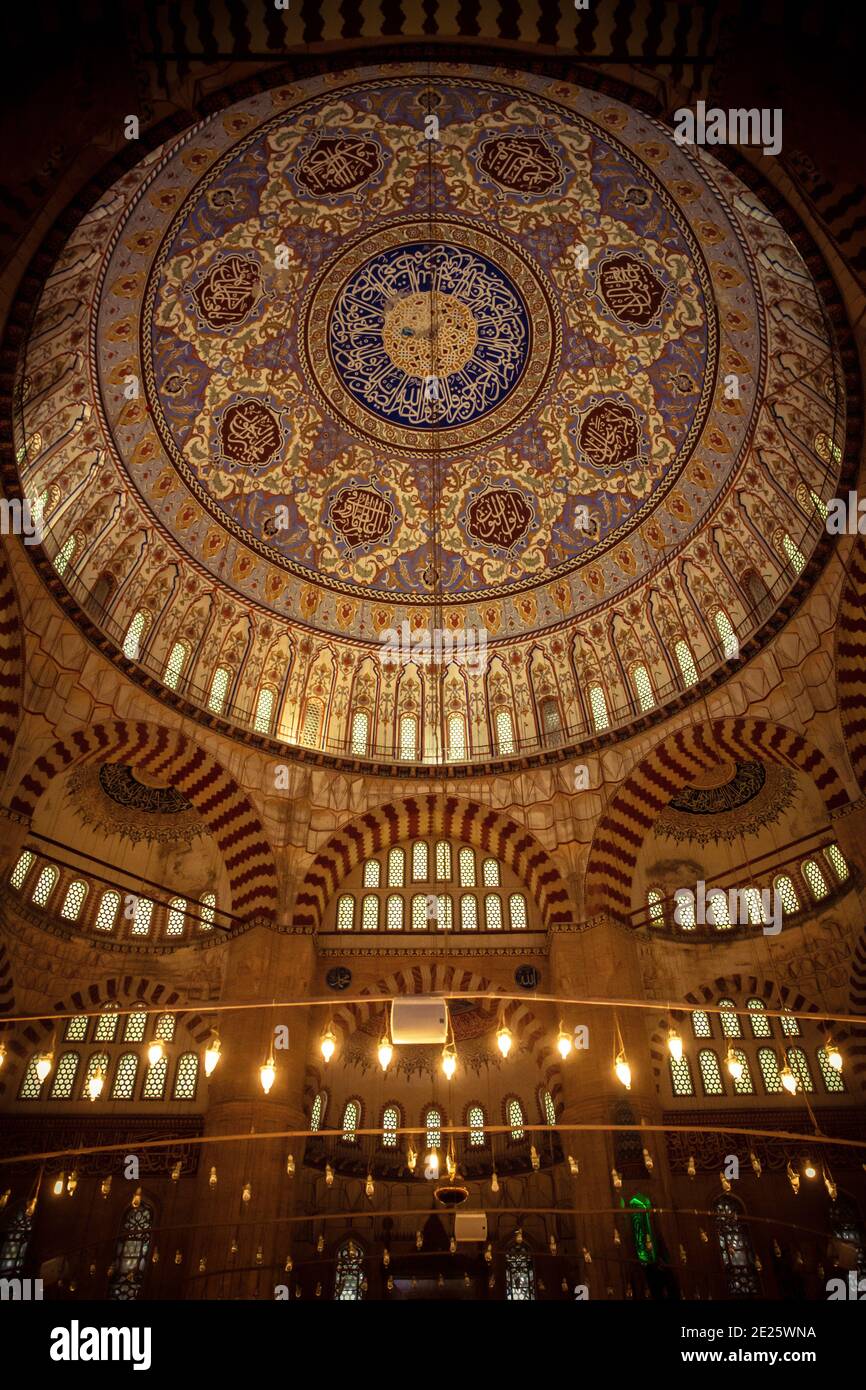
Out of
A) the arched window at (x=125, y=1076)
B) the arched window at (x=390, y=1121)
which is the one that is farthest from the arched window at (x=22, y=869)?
the arched window at (x=390, y=1121)

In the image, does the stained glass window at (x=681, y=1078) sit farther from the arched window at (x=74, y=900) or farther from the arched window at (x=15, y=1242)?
the arched window at (x=74, y=900)

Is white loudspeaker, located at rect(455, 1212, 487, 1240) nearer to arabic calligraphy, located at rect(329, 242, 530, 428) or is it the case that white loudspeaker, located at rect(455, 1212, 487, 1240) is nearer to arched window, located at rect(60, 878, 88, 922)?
arched window, located at rect(60, 878, 88, 922)

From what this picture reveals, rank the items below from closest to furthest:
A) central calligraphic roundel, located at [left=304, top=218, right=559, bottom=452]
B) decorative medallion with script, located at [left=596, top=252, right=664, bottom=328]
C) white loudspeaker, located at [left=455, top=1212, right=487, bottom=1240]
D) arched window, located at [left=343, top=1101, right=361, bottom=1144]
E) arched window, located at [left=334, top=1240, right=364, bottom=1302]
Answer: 1. white loudspeaker, located at [left=455, top=1212, right=487, bottom=1240]
2. decorative medallion with script, located at [left=596, top=252, right=664, bottom=328]
3. arched window, located at [left=334, top=1240, right=364, bottom=1302]
4. central calligraphic roundel, located at [left=304, top=218, right=559, bottom=452]
5. arched window, located at [left=343, top=1101, right=361, bottom=1144]

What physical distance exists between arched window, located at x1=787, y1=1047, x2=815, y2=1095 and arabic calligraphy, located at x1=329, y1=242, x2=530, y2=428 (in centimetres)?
1484

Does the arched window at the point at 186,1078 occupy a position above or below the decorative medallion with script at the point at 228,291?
below

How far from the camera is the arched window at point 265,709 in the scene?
1742cm

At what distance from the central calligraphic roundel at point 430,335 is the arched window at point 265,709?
19.5 feet

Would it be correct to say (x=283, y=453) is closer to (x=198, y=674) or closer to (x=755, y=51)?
(x=198, y=674)

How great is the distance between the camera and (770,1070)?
1667cm

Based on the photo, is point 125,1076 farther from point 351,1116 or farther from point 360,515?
point 360,515

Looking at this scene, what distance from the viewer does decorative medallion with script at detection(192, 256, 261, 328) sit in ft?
48.4

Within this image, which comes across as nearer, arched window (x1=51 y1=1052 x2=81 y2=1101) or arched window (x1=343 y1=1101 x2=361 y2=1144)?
arched window (x1=51 y1=1052 x2=81 y2=1101)

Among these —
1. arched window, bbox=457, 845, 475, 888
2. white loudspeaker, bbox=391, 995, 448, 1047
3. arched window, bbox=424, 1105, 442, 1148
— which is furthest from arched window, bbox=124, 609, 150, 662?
arched window, bbox=424, 1105, 442, 1148
